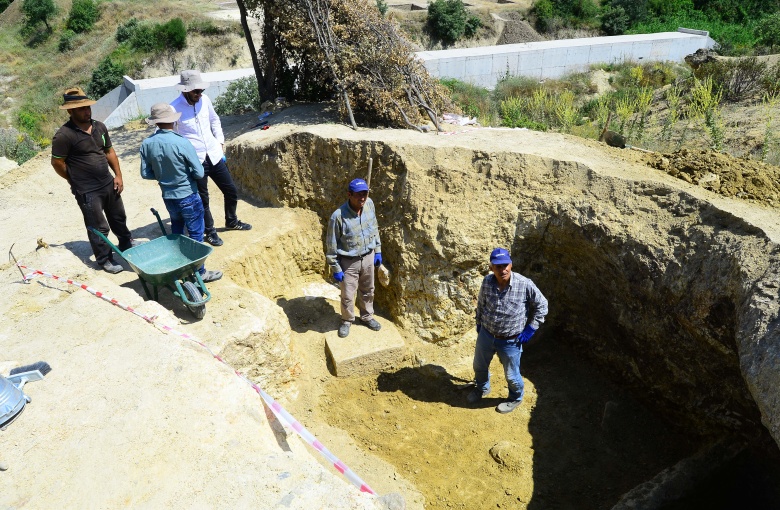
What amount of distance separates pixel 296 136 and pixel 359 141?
1.04m

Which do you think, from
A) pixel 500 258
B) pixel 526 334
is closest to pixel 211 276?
pixel 500 258

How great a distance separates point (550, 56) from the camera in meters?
20.8

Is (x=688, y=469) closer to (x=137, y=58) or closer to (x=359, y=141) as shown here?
(x=359, y=141)

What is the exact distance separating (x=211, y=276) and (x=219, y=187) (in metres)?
1.29

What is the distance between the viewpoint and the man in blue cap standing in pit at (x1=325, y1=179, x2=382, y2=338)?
18.4ft

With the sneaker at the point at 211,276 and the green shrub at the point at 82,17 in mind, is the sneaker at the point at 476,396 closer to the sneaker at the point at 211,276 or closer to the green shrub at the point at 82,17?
the sneaker at the point at 211,276

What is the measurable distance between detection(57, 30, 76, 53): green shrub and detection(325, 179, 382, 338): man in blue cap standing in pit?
30.7 meters

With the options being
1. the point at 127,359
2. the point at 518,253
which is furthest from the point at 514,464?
the point at 127,359

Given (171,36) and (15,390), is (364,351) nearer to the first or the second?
(15,390)

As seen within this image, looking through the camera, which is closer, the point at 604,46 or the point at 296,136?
the point at 296,136

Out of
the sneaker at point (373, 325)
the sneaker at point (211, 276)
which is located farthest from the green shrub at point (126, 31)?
the sneaker at point (373, 325)

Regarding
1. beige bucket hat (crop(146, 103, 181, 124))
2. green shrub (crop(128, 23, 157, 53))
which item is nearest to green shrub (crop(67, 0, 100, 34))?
green shrub (crop(128, 23, 157, 53))

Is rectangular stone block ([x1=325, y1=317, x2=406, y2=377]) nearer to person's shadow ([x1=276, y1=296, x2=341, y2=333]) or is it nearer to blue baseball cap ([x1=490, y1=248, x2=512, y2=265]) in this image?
person's shadow ([x1=276, y1=296, x2=341, y2=333])

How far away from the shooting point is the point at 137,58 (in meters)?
25.9
